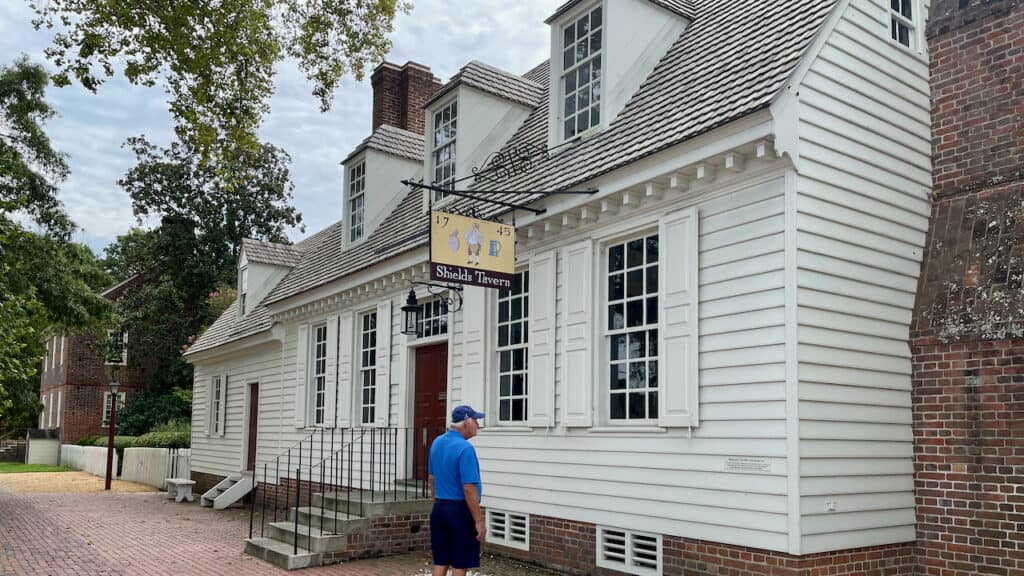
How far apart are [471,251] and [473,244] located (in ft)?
0.30

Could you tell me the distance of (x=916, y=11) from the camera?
9305 mm

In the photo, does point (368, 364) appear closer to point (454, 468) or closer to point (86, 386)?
point (454, 468)

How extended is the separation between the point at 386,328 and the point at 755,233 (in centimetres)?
779

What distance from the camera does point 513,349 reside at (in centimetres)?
1116

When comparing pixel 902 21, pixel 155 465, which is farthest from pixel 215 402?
pixel 902 21

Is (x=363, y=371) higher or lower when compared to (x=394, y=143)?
lower

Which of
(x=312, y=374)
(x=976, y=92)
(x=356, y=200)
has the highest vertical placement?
(x=356, y=200)

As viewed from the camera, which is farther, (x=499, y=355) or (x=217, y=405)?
(x=217, y=405)

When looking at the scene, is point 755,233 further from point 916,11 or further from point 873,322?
point 916,11

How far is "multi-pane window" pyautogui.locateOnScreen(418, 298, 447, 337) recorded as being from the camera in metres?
12.9

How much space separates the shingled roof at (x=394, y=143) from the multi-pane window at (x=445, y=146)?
8.55ft

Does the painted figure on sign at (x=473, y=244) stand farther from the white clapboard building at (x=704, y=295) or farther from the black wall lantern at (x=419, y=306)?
the black wall lantern at (x=419, y=306)

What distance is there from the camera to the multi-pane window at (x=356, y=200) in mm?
16953

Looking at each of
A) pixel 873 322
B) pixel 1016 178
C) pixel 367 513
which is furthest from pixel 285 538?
pixel 1016 178
